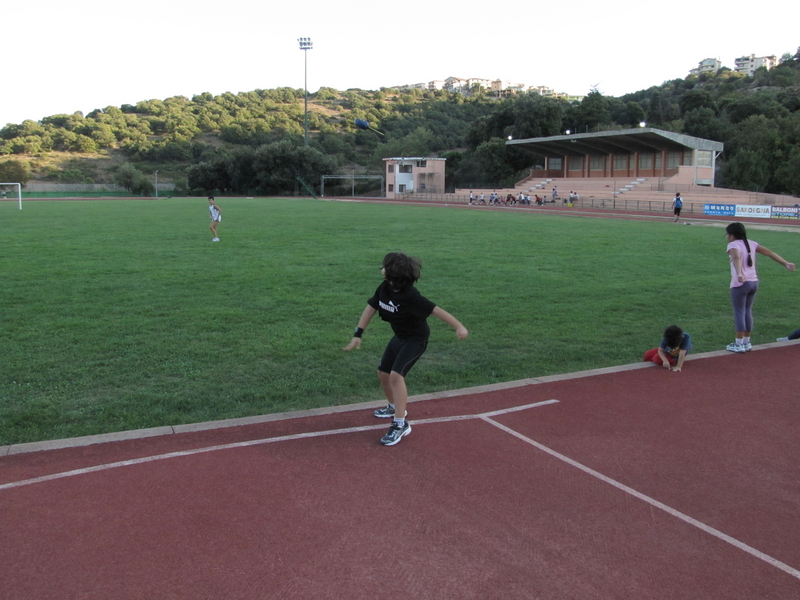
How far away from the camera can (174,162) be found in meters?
120

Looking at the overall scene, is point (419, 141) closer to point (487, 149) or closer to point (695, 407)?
point (487, 149)

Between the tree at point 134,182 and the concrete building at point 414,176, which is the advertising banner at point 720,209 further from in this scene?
the tree at point 134,182

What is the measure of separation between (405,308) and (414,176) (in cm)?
8240

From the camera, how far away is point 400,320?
5637mm

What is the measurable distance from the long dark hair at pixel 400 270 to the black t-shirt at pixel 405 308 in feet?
0.30

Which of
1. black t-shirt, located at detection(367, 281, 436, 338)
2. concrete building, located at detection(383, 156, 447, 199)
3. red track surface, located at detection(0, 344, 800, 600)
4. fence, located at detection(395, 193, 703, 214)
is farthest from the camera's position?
concrete building, located at detection(383, 156, 447, 199)

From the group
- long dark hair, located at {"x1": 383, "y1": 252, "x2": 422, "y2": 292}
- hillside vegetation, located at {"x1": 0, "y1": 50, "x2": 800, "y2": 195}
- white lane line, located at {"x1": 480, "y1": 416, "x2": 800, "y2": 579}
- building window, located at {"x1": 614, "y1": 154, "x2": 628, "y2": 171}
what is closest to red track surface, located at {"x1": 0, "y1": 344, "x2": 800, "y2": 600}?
white lane line, located at {"x1": 480, "y1": 416, "x2": 800, "y2": 579}

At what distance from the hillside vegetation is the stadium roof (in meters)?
8.45

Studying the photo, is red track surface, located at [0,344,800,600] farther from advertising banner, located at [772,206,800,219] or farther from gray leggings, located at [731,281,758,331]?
advertising banner, located at [772,206,800,219]

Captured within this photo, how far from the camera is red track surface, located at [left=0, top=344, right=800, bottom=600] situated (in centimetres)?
376

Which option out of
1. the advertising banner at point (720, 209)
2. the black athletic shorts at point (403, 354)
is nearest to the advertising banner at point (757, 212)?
the advertising banner at point (720, 209)

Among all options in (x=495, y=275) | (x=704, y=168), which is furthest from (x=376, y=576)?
(x=704, y=168)

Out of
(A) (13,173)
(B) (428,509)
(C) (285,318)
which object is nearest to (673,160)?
(C) (285,318)

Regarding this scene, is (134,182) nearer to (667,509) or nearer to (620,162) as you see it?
(620,162)
